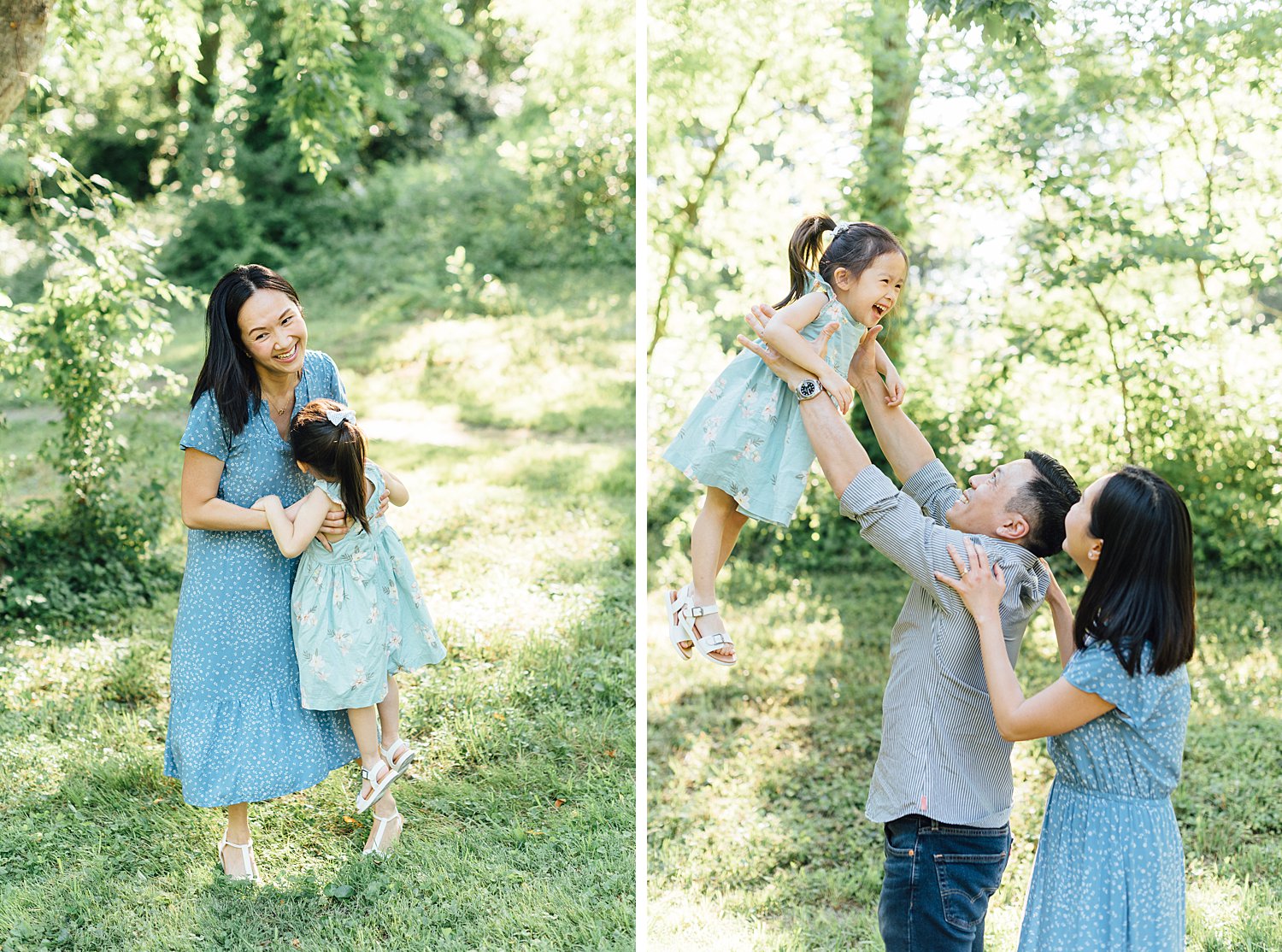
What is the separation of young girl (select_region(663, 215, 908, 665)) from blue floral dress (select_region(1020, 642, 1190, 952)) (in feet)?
2.33

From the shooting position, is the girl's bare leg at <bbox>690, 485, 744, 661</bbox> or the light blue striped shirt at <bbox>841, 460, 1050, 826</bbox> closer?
the light blue striped shirt at <bbox>841, 460, 1050, 826</bbox>

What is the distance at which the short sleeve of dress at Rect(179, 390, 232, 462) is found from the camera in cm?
292

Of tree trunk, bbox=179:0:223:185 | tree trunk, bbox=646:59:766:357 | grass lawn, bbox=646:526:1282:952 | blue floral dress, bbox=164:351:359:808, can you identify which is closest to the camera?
blue floral dress, bbox=164:351:359:808

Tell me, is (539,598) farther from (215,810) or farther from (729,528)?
(729,528)

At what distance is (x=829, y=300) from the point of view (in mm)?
2451

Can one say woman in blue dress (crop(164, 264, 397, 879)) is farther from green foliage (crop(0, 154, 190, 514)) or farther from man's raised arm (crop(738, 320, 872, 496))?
green foliage (crop(0, 154, 190, 514))

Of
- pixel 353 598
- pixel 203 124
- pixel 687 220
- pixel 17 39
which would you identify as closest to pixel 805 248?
pixel 353 598

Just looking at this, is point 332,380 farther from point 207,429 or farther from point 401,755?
point 401,755

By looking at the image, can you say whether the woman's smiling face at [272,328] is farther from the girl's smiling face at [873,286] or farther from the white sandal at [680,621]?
the girl's smiling face at [873,286]

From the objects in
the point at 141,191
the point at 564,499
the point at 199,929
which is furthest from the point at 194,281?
the point at 199,929

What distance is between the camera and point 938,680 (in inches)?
90.5

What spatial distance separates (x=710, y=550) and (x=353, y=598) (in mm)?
1121

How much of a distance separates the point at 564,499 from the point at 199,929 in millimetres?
4114

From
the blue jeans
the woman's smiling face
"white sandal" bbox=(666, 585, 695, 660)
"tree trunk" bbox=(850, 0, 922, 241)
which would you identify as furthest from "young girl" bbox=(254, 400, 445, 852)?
"tree trunk" bbox=(850, 0, 922, 241)
